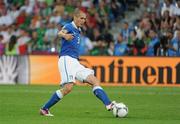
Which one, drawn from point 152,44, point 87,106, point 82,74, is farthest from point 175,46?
point 82,74

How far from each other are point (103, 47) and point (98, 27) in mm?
1869

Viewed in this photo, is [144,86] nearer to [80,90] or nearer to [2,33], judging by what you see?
[80,90]

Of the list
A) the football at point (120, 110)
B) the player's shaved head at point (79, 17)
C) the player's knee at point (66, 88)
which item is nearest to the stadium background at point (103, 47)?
the player's knee at point (66, 88)

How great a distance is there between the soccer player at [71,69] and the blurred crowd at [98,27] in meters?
11.6

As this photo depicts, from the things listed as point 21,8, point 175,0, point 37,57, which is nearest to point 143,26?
point 175,0

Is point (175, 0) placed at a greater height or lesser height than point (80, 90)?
greater

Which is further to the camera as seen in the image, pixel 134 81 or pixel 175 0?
pixel 175 0

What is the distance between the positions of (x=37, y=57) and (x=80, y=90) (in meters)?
3.39

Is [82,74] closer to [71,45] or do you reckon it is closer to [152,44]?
[71,45]

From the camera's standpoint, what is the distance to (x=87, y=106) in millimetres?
17203

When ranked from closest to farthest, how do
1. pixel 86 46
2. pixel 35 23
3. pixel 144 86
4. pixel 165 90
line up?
pixel 165 90, pixel 144 86, pixel 86 46, pixel 35 23

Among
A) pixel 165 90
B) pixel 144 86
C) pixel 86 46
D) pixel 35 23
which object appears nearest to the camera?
pixel 165 90

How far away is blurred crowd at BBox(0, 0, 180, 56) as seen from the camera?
26438 millimetres

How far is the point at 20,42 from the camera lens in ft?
93.7
